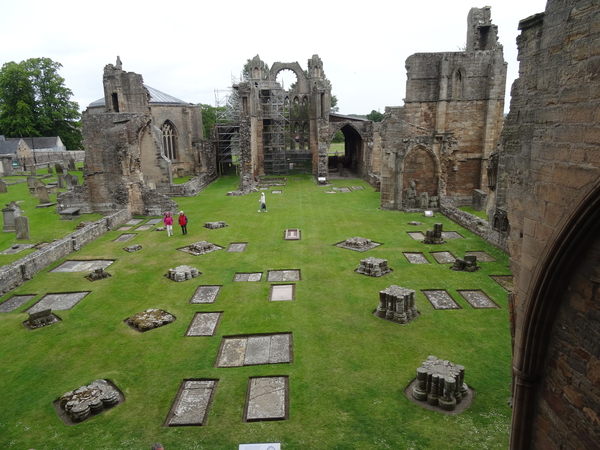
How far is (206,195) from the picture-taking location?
1019 inches

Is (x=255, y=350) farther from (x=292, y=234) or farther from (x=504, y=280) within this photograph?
(x=292, y=234)

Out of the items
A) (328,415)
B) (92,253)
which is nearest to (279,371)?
(328,415)

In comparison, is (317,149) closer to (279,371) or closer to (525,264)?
(279,371)

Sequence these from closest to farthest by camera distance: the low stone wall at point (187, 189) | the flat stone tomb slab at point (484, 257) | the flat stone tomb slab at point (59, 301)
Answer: the flat stone tomb slab at point (59, 301), the flat stone tomb slab at point (484, 257), the low stone wall at point (187, 189)

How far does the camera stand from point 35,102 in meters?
46.6

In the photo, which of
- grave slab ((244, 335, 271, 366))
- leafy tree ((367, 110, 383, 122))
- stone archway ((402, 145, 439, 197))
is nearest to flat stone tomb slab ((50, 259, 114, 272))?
grave slab ((244, 335, 271, 366))

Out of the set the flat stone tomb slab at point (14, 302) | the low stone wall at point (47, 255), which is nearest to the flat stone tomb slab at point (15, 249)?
the low stone wall at point (47, 255)

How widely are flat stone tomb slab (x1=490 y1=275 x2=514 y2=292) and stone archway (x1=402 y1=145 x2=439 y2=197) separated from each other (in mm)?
9774

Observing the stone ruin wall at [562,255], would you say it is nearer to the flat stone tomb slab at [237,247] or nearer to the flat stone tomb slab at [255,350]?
the flat stone tomb slab at [255,350]

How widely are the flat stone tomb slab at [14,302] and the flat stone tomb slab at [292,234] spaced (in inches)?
334

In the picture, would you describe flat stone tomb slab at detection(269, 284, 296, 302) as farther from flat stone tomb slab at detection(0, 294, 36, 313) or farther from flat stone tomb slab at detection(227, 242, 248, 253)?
flat stone tomb slab at detection(0, 294, 36, 313)

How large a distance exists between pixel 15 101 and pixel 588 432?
5641 cm

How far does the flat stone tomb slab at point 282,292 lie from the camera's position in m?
10.4

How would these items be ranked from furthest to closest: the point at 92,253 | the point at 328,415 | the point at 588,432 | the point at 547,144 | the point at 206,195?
the point at 206,195, the point at 92,253, the point at 328,415, the point at 547,144, the point at 588,432
